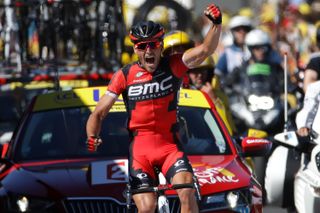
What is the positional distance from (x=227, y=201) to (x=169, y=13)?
8.15m

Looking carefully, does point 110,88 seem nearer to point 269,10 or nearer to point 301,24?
point 301,24

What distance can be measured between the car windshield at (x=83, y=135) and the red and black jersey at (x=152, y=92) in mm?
1297

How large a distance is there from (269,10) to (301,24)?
12.6ft

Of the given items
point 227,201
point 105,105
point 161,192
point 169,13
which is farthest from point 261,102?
point 161,192

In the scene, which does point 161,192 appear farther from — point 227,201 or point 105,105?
point 105,105

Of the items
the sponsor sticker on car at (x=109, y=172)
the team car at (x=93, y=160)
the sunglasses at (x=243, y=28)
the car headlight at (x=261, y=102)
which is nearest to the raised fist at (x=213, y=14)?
the team car at (x=93, y=160)

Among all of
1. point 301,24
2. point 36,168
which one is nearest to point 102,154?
point 36,168

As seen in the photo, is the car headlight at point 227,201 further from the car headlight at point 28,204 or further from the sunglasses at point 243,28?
the sunglasses at point 243,28

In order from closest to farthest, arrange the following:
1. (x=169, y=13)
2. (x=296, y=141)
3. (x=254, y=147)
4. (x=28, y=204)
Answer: (x=28, y=204) < (x=254, y=147) < (x=296, y=141) < (x=169, y=13)

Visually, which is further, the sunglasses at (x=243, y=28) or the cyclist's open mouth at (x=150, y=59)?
the sunglasses at (x=243, y=28)

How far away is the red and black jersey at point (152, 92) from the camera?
28.6ft

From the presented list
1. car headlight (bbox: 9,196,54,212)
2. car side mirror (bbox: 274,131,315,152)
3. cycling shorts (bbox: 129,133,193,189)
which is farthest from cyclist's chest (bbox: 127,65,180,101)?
car side mirror (bbox: 274,131,315,152)

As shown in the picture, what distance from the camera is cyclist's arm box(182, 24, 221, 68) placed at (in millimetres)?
8539

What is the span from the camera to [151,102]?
28.5 feet
